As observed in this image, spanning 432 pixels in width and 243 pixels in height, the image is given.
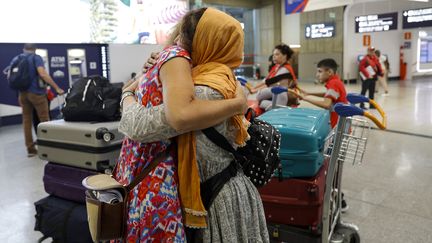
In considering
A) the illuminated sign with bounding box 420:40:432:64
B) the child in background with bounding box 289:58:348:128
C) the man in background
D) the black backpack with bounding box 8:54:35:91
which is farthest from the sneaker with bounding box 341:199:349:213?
the illuminated sign with bounding box 420:40:432:64

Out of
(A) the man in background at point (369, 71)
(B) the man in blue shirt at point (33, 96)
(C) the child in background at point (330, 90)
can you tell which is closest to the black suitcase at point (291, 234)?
(C) the child in background at point (330, 90)

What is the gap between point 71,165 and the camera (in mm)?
2428

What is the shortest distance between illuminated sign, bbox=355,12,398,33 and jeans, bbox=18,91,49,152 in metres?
10.4

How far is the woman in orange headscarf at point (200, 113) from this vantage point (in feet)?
3.79

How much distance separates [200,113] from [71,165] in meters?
1.56

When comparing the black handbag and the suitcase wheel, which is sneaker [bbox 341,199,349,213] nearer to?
the suitcase wheel

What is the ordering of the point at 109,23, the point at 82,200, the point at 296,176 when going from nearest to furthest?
1. the point at 296,176
2. the point at 82,200
3. the point at 109,23

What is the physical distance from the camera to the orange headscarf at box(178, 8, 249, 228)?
1219 millimetres

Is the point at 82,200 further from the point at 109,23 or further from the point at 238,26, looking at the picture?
the point at 109,23

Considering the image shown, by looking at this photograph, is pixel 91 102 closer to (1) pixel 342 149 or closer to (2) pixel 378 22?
(1) pixel 342 149

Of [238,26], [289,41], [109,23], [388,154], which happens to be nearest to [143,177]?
[238,26]

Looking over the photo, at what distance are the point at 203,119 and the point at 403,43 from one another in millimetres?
20858

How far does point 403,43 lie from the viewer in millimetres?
19422

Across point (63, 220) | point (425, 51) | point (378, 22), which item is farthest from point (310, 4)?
point (425, 51)
